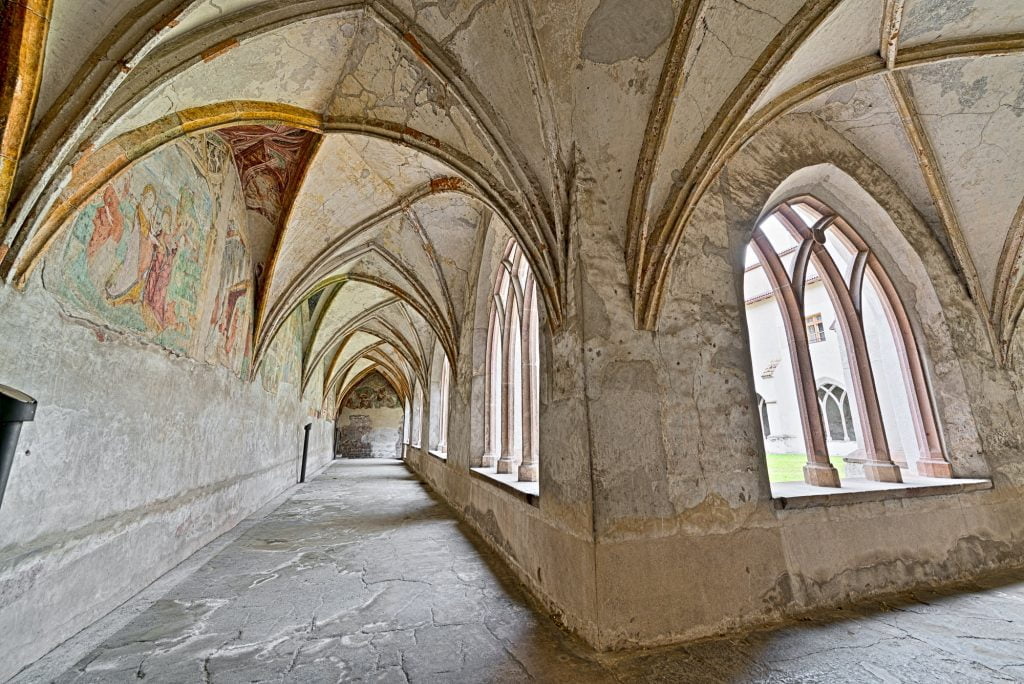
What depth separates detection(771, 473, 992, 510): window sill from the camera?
3.04 meters

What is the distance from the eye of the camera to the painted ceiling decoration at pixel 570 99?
2.49 m

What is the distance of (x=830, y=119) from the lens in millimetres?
4465

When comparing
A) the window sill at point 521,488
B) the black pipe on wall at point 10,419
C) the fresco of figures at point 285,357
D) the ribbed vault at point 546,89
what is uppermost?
the ribbed vault at point 546,89

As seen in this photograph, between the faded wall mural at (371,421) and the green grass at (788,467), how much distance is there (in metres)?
18.3

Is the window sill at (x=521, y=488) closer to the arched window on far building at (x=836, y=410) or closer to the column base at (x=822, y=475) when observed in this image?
the column base at (x=822, y=475)

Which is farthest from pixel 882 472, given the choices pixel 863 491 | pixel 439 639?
pixel 439 639

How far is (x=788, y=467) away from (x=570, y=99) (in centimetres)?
960

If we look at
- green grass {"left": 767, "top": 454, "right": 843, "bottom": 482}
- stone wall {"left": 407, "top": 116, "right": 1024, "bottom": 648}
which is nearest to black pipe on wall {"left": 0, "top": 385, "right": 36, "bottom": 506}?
stone wall {"left": 407, "top": 116, "right": 1024, "bottom": 648}

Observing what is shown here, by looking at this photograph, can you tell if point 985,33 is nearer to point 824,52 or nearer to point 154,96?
point 824,52

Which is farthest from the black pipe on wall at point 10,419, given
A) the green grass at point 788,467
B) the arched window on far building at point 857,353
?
the green grass at point 788,467

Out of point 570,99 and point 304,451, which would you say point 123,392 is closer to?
point 570,99

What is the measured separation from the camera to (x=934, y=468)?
4.16 m

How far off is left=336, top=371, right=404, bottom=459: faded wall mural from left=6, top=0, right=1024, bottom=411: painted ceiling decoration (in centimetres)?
1978

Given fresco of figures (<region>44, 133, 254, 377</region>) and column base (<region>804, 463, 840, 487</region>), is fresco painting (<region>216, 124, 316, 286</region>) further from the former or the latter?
column base (<region>804, 463, 840, 487</region>)
